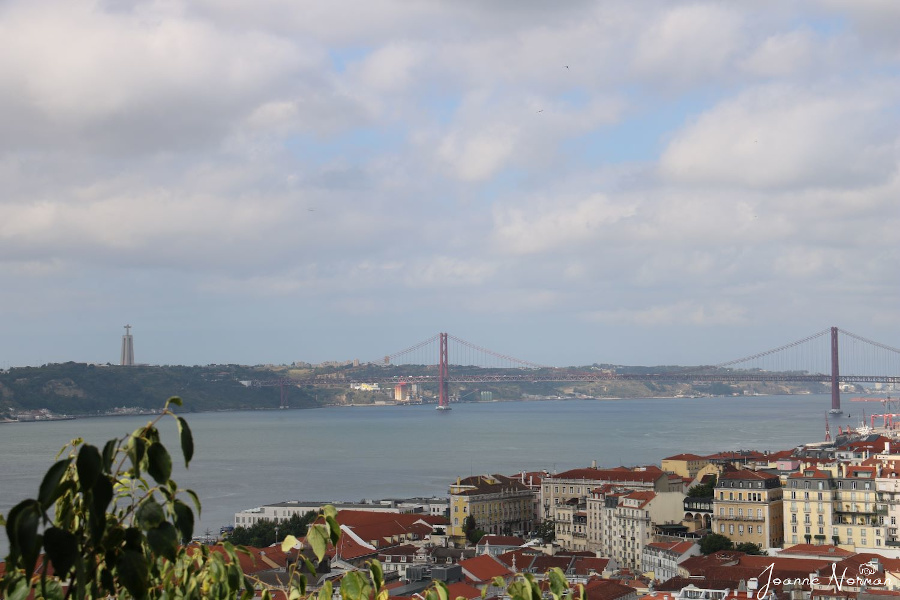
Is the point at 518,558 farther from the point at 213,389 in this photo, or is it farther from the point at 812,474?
the point at 213,389

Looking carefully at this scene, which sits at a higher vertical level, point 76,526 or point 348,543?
point 76,526

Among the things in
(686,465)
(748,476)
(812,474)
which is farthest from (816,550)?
(686,465)

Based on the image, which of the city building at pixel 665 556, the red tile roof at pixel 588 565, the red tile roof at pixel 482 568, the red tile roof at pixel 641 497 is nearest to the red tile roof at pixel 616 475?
the red tile roof at pixel 641 497

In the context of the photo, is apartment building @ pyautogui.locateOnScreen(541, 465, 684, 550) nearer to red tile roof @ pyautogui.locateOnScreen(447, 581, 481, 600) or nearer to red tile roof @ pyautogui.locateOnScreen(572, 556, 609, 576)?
red tile roof @ pyautogui.locateOnScreen(572, 556, 609, 576)

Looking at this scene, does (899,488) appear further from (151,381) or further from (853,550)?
(151,381)

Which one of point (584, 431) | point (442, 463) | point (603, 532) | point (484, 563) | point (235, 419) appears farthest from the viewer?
point (235, 419)

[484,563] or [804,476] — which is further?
[804,476]

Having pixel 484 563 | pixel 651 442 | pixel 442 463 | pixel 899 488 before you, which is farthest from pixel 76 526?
pixel 651 442
